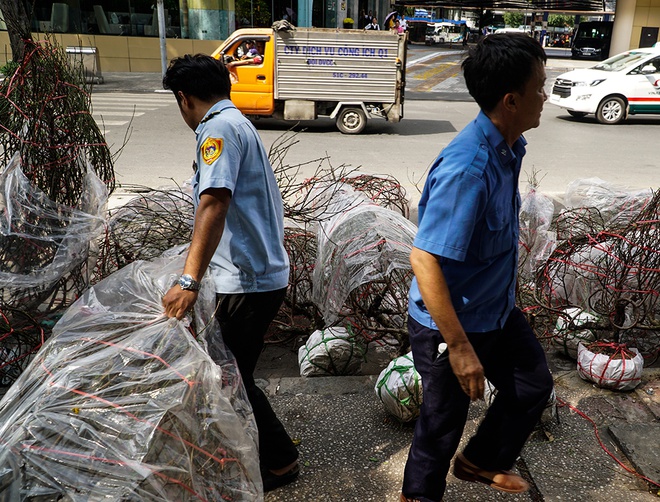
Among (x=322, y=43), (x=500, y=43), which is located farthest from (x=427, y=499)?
(x=322, y=43)

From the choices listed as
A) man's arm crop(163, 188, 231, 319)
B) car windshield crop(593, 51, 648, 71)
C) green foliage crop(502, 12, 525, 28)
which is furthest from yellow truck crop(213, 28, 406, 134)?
green foliage crop(502, 12, 525, 28)

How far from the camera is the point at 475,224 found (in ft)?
5.98

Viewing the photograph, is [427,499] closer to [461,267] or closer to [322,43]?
[461,267]

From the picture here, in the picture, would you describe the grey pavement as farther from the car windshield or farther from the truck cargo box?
the car windshield

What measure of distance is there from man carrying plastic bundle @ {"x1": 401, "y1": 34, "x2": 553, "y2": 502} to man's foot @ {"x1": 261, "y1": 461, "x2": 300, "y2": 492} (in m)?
0.47

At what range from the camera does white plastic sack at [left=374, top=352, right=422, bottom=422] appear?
8.75 feet

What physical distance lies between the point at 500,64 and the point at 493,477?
145 centimetres

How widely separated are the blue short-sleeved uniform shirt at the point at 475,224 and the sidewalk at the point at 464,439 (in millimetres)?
816

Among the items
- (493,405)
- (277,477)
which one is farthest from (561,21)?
(277,477)

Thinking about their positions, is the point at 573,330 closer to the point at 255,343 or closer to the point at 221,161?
the point at 255,343

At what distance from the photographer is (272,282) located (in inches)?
87.5

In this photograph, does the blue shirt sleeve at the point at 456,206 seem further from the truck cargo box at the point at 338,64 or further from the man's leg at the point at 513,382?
the truck cargo box at the point at 338,64

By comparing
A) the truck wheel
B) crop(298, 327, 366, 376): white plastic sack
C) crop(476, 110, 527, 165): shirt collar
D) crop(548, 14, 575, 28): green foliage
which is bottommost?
crop(298, 327, 366, 376): white plastic sack

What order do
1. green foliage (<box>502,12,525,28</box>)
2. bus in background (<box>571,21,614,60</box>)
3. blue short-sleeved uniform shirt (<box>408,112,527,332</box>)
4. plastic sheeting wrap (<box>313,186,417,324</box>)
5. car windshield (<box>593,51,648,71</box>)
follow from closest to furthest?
1. blue short-sleeved uniform shirt (<box>408,112,527,332</box>)
2. plastic sheeting wrap (<box>313,186,417,324</box>)
3. car windshield (<box>593,51,648,71</box>)
4. bus in background (<box>571,21,614,60</box>)
5. green foliage (<box>502,12,525,28</box>)
